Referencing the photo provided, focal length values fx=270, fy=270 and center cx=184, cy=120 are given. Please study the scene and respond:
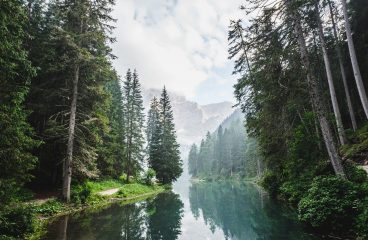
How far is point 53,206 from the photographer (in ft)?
56.5

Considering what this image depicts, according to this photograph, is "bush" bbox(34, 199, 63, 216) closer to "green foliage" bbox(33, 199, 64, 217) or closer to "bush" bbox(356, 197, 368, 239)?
"green foliage" bbox(33, 199, 64, 217)

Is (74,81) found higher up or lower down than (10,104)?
higher up

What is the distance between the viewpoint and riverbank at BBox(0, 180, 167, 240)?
10602mm

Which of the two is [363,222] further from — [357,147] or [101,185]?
[101,185]

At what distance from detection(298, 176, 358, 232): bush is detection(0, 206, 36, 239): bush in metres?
11.0

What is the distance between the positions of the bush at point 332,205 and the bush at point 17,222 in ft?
36.0

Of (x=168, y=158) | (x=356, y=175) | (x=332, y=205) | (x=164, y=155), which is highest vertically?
(x=164, y=155)

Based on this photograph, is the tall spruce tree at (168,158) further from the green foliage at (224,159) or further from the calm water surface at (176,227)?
the green foliage at (224,159)

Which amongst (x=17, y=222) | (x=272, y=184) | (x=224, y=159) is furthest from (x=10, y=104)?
(x=224, y=159)

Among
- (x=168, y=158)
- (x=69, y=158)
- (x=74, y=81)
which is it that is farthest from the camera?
(x=168, y=158)

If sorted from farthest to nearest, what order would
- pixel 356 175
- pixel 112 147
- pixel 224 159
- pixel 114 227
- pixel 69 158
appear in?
1. pixel 224 159
2. pixel 112 147
3. pixel 69 158
4. pixel 114 227
5. pixel 356 175

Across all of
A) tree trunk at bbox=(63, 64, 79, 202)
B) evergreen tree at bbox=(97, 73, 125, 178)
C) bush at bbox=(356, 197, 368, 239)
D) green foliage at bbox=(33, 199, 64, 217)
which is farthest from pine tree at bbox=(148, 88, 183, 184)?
bush at bbox=(356, 197, 368, 239)

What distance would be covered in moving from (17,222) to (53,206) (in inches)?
282

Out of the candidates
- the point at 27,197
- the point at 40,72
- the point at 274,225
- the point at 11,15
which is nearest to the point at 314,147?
the point at 274,225
